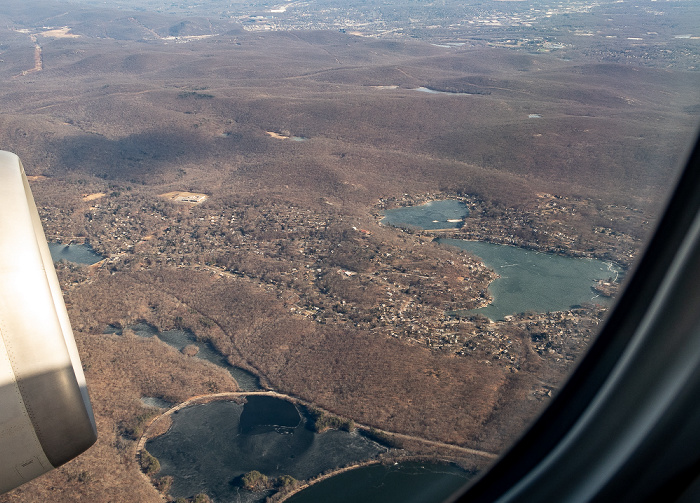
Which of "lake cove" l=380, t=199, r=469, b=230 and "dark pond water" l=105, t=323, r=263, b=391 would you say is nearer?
"dark pond water" l=105, t=323, r=263, b=391

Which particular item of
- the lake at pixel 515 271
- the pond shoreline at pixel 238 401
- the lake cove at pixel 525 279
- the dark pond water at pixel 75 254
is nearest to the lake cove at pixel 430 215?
the lake at pixel 515 271

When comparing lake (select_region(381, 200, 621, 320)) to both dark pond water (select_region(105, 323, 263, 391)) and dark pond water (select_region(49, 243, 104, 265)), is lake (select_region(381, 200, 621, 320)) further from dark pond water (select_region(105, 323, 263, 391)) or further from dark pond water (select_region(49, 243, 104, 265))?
dark pond water (select_region(49, 243, 104, 265))

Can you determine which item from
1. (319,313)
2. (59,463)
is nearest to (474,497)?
(59,463)

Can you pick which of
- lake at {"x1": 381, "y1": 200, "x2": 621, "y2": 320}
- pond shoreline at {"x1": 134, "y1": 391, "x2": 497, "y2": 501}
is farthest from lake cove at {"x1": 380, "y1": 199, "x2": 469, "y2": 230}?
pond shoreline at {"x1": 134, "y1": 391, "x2": 497, "y2": 501}

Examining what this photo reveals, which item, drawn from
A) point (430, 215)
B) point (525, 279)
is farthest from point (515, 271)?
point (430, 215)

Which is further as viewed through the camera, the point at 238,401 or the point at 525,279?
the point at 525,279

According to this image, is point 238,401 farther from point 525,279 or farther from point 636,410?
point 636,410
